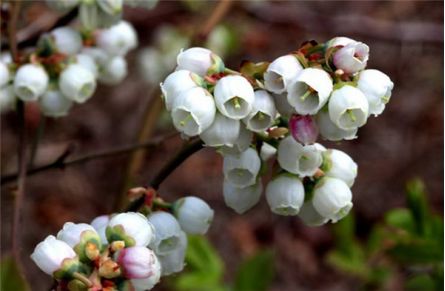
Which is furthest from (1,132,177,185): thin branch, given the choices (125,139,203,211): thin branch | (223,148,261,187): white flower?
(223,148,261,187): white flower

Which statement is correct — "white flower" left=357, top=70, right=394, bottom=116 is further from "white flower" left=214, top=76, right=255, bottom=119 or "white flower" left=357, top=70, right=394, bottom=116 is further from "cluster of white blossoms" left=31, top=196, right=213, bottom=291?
"cluster of white blossoms" left=31, top=196, right=213, bottom=291

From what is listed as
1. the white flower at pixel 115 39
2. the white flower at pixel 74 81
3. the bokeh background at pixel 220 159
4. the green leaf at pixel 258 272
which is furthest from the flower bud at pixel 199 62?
the bokeh background at pixel 220 159

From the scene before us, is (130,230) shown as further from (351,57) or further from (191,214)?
(351,57)

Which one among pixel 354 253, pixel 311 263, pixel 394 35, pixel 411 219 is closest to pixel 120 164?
pixel 311 263

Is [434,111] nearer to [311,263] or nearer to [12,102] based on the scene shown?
[311,263]

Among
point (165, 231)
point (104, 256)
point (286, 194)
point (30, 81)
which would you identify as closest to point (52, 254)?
point (104, 256)
